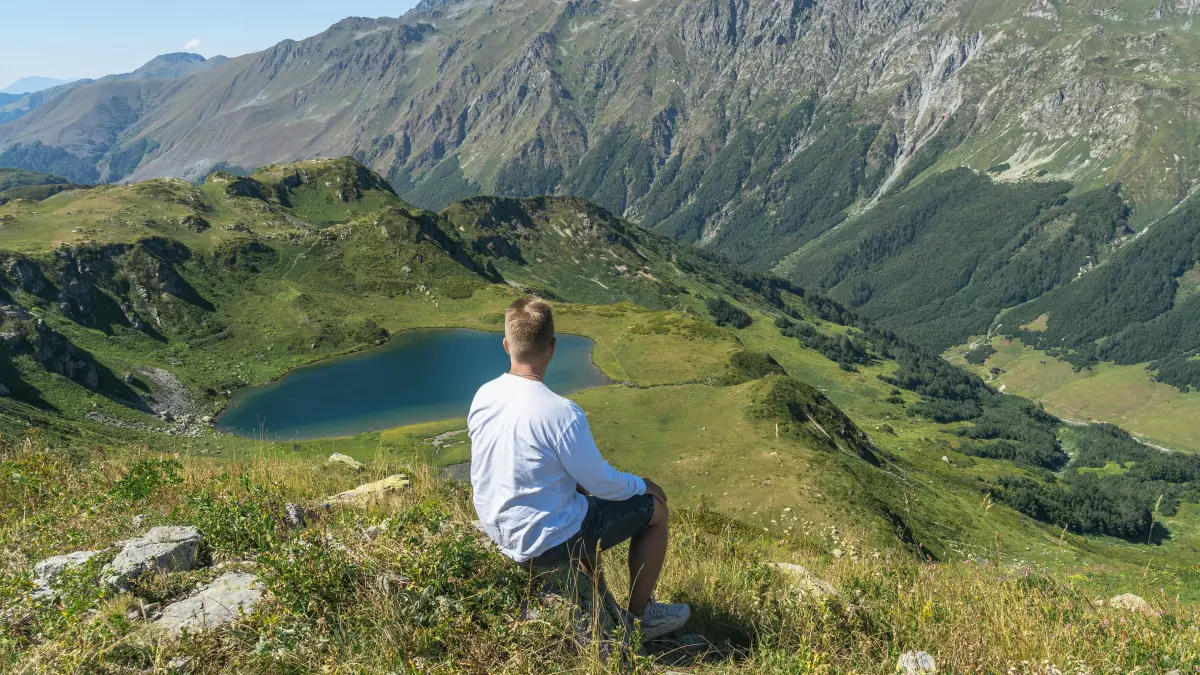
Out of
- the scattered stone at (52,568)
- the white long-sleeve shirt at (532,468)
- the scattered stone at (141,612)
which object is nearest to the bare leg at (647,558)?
the white long-sleeve shirt at (532,468)

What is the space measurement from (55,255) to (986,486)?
166213 millimetres

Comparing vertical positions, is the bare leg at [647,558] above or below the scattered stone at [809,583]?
above

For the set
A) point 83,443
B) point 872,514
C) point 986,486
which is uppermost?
point 83,443

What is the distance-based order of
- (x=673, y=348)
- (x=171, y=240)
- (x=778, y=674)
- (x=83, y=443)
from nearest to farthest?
(x=778, y=674) → (x=83, y=443) → (x=673, y=348) → (x=171, y=240)

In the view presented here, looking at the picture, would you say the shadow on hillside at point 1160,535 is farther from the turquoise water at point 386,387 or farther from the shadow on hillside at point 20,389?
the shadow on hillside at point 20,389

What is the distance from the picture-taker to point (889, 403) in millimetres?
190125

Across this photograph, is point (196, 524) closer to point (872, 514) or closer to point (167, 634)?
point (167, 634)

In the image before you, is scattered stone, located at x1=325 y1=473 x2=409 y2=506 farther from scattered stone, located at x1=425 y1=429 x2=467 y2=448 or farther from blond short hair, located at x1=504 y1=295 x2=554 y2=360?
scattered stone, located at x1=425 y1=429 x2=467 y2=448

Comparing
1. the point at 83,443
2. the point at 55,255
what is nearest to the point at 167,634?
the point at 83,443

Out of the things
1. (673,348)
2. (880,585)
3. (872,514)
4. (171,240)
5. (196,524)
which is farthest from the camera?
(171,240)

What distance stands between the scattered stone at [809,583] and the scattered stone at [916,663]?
3.31 ft

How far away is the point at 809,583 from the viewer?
8719mm

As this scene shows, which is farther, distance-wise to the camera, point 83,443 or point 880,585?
point 83,443

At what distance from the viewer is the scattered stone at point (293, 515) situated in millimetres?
9252
